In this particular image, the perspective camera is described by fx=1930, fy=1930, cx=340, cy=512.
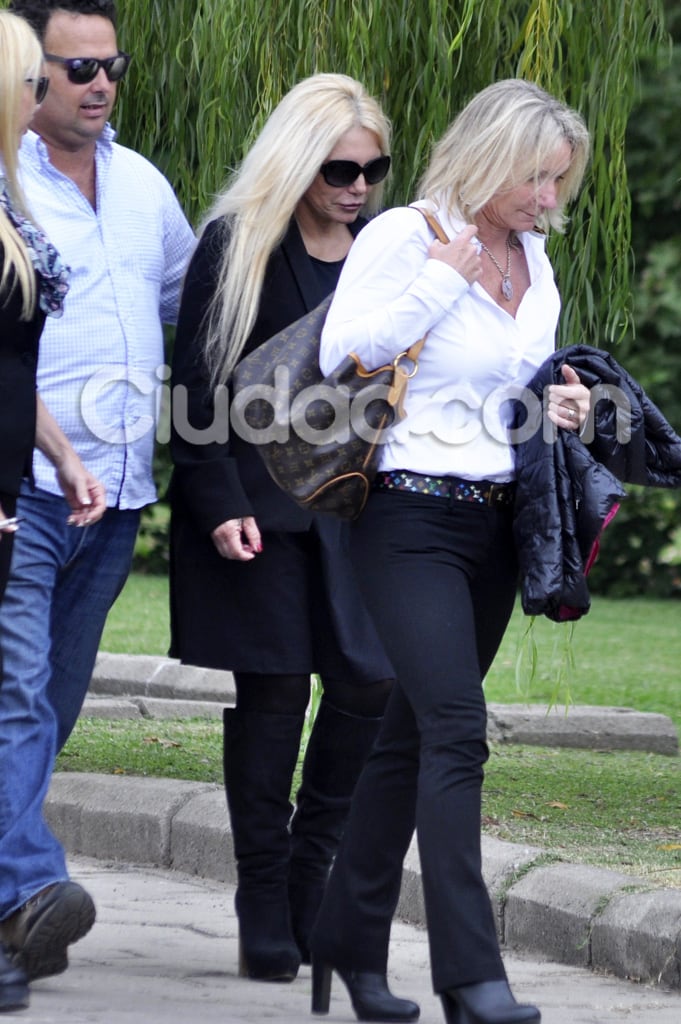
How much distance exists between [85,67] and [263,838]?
158cm

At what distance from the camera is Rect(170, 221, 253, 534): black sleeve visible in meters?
3.76

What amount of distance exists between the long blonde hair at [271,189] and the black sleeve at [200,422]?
31 mm

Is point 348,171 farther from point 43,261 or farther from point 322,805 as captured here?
point 322,805

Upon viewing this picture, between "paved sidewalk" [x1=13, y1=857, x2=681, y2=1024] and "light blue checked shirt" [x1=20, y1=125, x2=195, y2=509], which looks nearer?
"paved sidewalk" [x1=13, y1=857, x2=681, y2=1024]

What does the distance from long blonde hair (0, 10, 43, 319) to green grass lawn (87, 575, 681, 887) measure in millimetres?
1977

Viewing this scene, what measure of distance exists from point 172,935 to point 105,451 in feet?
3.74

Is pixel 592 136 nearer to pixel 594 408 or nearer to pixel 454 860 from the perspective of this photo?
pixel 594 408

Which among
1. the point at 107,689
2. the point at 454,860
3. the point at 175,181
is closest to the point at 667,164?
the point at 107,689

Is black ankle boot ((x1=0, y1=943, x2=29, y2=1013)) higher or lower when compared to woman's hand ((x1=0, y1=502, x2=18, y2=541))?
lower

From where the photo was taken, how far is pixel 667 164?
14664 millimetres

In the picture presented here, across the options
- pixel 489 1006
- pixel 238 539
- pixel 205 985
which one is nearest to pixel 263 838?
pixel 205 985

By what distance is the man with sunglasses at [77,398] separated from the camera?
12.0ft

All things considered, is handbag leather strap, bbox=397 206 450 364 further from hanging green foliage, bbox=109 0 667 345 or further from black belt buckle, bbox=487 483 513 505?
hanging green foliage, bbox=109 0 667 345

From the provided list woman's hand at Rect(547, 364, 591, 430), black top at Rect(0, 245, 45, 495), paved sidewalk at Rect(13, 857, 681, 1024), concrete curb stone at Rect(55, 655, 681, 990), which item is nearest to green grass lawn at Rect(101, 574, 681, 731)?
concrete curb stone at Rect(55, 655, 681, 990)
